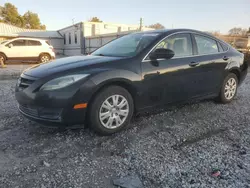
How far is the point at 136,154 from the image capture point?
2.83 meters

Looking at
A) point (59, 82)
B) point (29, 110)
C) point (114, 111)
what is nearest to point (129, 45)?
point (114, 111)

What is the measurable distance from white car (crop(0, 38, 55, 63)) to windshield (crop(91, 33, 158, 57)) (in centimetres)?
1170

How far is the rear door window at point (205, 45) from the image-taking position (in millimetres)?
4375

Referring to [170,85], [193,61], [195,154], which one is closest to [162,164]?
[195,154]

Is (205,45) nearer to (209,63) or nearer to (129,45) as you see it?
(209,63)

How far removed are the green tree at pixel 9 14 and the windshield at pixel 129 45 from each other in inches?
2152

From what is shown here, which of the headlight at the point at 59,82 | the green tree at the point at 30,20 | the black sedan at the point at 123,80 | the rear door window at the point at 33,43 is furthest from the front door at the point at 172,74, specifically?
the green tree at the point at 30,20

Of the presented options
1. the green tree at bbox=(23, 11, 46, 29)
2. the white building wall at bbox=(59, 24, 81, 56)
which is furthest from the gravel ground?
the green tree at bbox=(23, 11, 46, 29)

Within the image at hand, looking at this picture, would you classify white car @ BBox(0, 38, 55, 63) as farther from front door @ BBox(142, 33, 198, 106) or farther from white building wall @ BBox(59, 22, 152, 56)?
front door @ BBox(142, 33, 198, 106)

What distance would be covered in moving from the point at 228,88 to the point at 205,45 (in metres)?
1.25

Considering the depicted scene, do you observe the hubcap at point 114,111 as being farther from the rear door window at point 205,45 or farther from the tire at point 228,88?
the tire at point 228,88

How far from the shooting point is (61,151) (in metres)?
2.88

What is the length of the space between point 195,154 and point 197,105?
7.56 ft

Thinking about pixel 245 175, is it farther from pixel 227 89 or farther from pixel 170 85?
pixel 227 89
